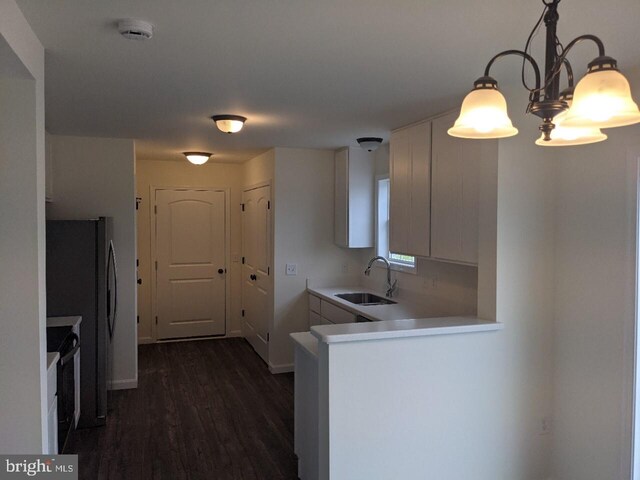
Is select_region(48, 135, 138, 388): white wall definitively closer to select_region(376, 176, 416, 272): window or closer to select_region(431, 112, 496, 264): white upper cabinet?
select_region(376, 176, 416, 272): window

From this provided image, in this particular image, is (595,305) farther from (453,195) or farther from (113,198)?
(113,198)

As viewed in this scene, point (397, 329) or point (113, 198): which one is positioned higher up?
point (113, 198)

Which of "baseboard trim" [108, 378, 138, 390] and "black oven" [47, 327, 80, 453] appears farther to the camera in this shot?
"baseboard trim" [108, 378, 138, 390]

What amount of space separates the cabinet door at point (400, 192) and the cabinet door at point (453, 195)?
1.17ft

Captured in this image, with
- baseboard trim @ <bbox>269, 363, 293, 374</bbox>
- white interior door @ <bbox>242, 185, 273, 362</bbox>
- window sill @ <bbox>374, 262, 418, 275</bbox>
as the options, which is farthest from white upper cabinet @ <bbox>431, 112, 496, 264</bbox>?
baseboard trim @ <bbox>269, 363, 293, 374</bbox>

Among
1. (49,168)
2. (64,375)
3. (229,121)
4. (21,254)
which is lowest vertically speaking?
(64,375)

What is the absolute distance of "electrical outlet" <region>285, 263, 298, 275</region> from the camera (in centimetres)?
516

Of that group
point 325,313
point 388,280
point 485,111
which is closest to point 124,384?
point 325,313

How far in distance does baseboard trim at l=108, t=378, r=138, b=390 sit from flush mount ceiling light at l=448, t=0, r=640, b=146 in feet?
14.0

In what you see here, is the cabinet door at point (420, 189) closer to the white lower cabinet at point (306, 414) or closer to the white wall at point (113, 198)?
the white lower cabinet at point (306, 414)

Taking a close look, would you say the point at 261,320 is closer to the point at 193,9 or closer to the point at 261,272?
the point at 261,272

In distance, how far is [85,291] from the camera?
3.85 m

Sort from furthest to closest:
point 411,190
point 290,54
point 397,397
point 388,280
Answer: point 388,280
point 411,190
point 397,397
point 290,54

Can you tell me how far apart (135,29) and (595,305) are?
8.69 ft
